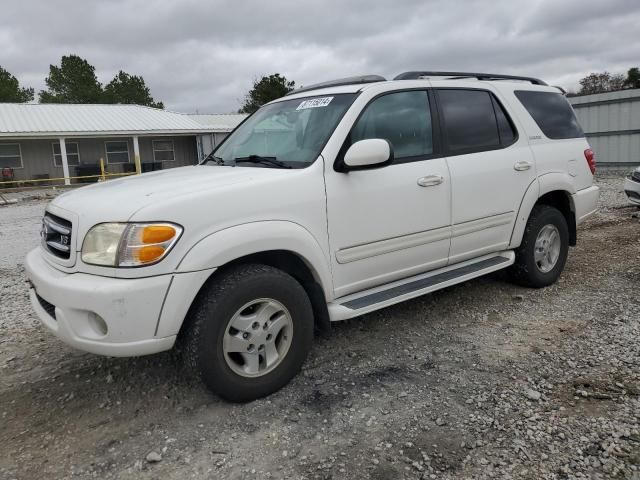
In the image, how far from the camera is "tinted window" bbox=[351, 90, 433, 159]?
3641 millimetres

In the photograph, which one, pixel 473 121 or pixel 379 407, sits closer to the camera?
pixel 379 407

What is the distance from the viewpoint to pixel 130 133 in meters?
25.1

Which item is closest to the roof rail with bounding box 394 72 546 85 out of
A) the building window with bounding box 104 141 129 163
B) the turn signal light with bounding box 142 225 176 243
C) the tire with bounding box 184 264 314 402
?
the tire with bounding box 184 264 314 402

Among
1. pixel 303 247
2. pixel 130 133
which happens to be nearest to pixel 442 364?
pixel 303 247

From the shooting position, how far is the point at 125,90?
53.0m

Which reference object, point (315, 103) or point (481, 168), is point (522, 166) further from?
point (315, 103)

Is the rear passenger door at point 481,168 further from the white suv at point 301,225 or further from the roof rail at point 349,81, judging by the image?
the roof rail at point 349,81

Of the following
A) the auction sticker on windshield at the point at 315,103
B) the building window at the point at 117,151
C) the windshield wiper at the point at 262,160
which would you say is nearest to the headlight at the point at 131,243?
the windshield wiper at the point at 262,160

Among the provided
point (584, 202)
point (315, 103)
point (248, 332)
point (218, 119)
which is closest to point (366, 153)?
point (315, 103)

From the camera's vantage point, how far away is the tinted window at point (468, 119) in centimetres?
411

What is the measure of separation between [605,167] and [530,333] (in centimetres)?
1541

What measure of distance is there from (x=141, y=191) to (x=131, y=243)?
1.63 ft

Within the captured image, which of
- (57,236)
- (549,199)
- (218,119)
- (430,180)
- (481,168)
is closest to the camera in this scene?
(57,236)

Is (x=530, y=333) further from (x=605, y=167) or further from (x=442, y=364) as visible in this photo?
(x=605, y=167)
